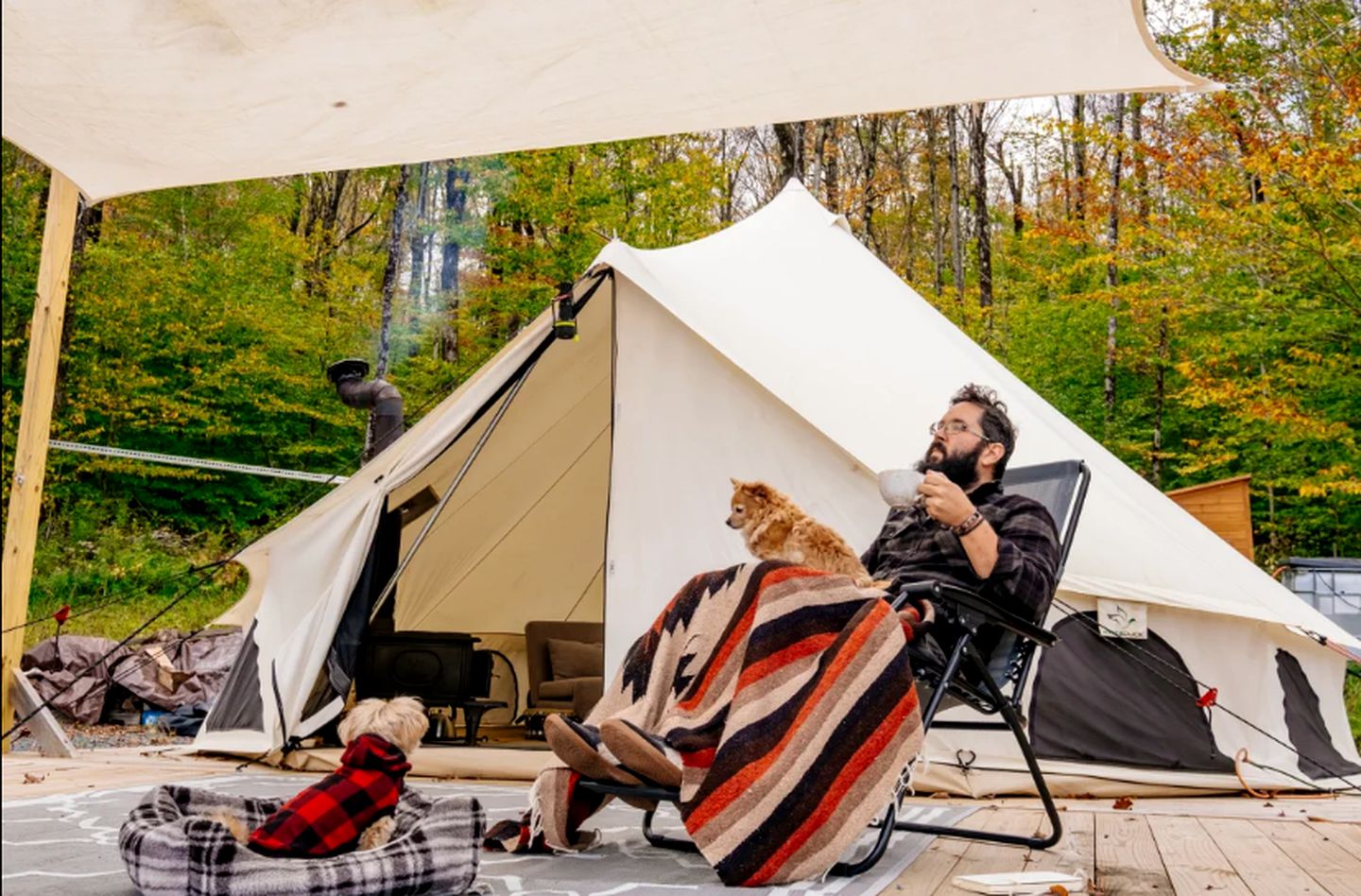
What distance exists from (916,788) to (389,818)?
2.08m

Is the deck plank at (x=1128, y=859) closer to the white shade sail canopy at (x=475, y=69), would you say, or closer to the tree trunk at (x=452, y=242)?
the white shade sail canopy at (x=475, y=69)

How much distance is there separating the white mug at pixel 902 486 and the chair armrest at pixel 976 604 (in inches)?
6.7

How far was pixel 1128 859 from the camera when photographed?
257 centimetres

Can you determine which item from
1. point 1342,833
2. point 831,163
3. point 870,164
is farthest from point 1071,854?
point 831,163

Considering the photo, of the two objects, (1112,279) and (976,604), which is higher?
(1112,279)

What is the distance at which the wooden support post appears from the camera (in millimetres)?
1528

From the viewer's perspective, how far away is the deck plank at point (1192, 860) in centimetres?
223

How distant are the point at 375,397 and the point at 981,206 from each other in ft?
29.5

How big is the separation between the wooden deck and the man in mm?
424

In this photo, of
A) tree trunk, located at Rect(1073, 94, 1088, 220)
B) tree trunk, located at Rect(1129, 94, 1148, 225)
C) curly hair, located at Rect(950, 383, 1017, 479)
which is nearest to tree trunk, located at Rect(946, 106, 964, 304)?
tree trunk, located at Rect(1073, 94, 1088, 220)

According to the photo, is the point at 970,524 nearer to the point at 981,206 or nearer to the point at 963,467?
the point at 963,467

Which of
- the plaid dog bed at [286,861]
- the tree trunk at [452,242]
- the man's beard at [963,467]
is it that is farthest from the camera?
the tree trunk at [452,242]

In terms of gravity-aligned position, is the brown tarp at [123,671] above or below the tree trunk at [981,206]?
below

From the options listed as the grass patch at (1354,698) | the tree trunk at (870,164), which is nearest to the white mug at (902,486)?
the grass patch at (1354,698)
